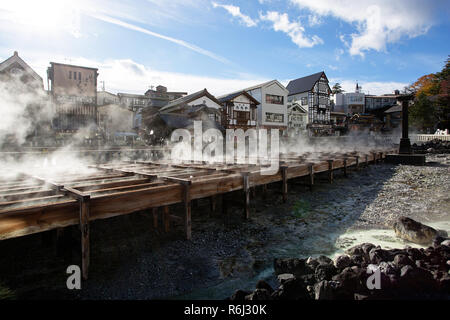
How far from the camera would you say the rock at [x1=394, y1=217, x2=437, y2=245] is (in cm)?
530

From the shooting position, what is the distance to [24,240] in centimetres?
543

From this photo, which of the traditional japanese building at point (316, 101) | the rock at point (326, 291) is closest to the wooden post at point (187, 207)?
the rock at point (326, 291)

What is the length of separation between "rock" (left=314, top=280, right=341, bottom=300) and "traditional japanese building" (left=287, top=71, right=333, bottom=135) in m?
42.0

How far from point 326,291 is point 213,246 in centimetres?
256

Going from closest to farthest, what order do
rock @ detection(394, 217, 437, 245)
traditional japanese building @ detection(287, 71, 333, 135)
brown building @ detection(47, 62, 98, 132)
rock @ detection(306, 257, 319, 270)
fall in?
rock @ detection(306, 257, 319, 270), rock @ detection(394, 217, 437, 245), brown building @ detection(47, 62, 98, 132), traditional japanese building @ detection(287, 71, 333, 135)

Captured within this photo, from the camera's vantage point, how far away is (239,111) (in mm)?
33812

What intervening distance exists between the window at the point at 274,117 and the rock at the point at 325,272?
34.2 meters

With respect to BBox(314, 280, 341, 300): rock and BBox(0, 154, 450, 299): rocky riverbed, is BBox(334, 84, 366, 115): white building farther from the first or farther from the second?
BBox(314, 280, 341, 300): rock

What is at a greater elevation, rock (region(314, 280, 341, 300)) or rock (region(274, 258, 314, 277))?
rock (region(314, 280, 341, 300))

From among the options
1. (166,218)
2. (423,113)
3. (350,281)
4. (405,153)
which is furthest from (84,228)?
(423,113)

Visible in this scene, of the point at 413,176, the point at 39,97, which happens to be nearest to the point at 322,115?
the point at 413,176

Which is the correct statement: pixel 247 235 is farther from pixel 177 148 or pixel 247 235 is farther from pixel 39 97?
pixel 39 97

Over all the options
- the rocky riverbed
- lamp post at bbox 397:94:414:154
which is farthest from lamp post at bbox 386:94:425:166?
the rocky riverbed

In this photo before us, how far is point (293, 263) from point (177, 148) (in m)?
14.3
